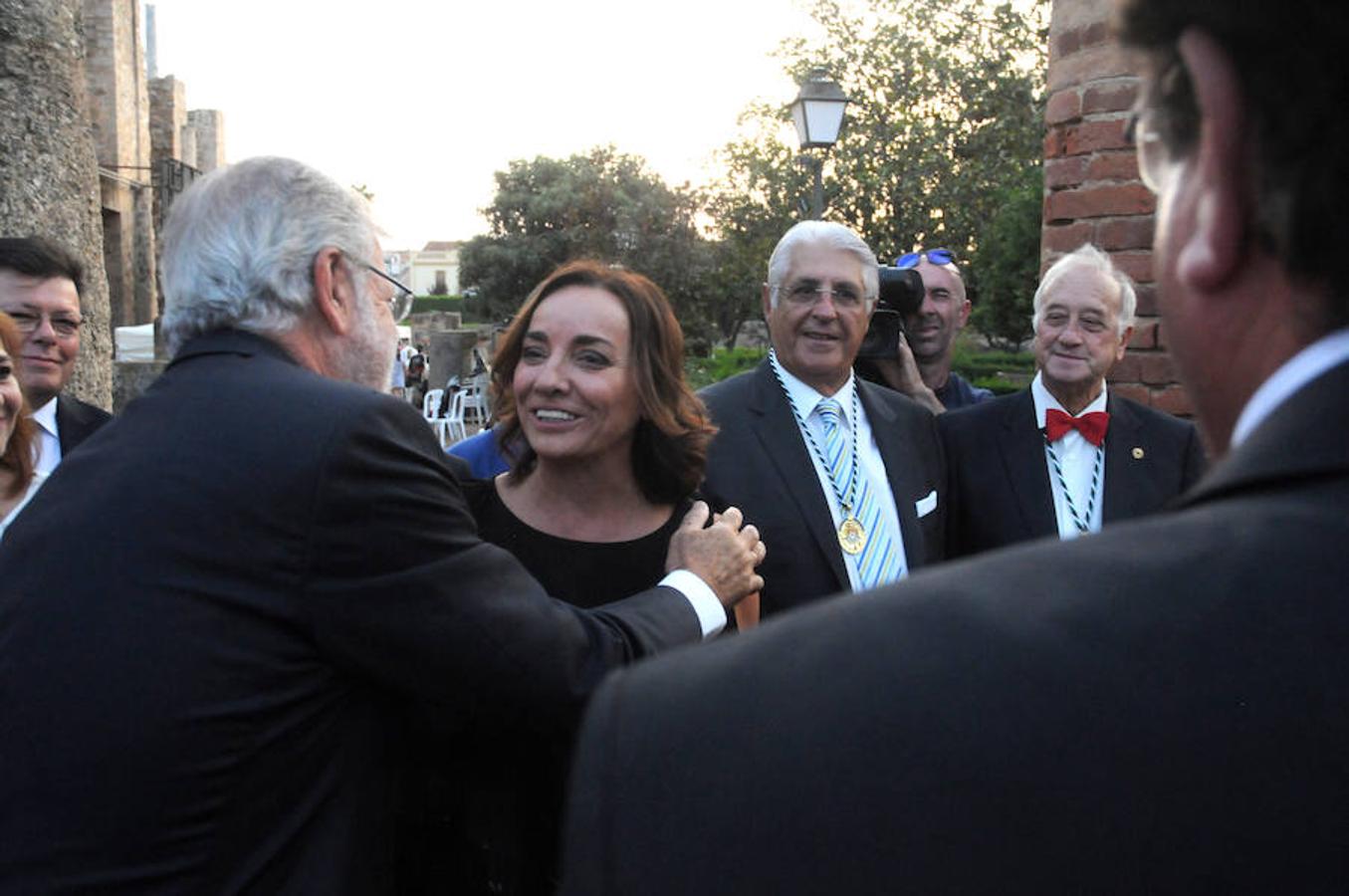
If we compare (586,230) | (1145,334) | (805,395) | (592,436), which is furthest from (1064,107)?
(586,230)

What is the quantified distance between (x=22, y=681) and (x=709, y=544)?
1.32 meters

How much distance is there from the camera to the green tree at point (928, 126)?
25.7 m

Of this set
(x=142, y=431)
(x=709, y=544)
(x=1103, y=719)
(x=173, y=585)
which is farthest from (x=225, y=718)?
(x=1103, y=719)

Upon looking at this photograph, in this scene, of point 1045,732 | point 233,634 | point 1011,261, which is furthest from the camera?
point 1011,261

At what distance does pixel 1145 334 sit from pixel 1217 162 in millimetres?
3558

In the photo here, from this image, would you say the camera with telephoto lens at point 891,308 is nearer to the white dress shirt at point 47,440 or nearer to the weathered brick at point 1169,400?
the weathered brick at point 1169,400

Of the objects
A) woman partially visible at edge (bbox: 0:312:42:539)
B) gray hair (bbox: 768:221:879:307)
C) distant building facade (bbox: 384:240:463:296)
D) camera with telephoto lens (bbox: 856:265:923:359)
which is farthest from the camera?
distant building facade (bbox: 384:240:463:296)

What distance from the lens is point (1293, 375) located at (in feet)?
2.48

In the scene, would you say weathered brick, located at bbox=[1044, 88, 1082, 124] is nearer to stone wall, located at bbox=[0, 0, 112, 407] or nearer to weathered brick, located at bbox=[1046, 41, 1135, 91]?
weathered brick, located at bbox=[1046, 41, 1135, 91]

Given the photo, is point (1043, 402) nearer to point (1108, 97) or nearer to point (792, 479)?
point (792, 479)

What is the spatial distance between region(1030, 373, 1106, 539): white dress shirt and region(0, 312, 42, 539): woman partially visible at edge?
303 centimetres

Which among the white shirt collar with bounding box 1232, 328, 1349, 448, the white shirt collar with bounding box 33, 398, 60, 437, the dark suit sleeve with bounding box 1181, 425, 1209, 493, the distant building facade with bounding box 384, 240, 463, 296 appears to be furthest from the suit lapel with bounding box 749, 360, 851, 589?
the distant building facade with bounding box 384, 240, 463, 296

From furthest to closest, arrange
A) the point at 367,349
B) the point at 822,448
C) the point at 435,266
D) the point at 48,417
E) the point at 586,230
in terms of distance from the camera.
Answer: the point at 435,266 < the point at 586,230 < the point at 48,417 < the point at 822,448 < the point at 367,349

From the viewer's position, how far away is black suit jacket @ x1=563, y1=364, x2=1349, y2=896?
26.7 inches
